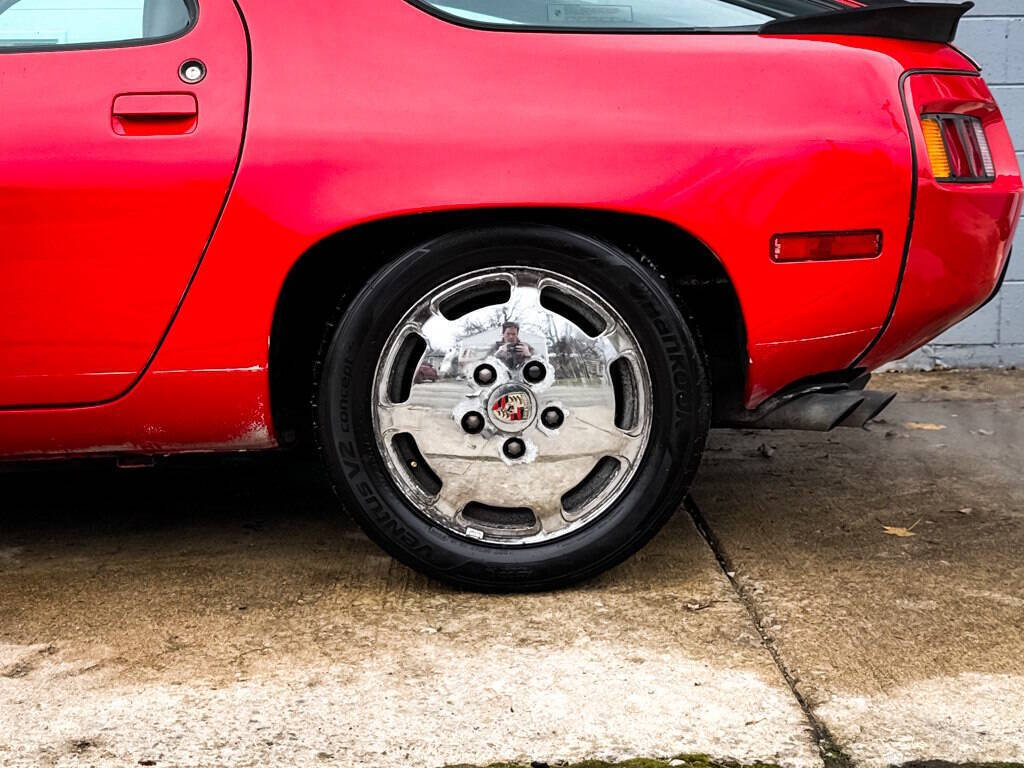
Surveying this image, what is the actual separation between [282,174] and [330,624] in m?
0.91

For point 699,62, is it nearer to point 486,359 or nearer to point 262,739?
point 486,359

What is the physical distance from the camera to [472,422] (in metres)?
2.71

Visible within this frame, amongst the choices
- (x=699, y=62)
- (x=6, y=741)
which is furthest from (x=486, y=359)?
(x=6, y=741)

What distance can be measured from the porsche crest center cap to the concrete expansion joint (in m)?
0.60

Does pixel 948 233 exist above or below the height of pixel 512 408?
above

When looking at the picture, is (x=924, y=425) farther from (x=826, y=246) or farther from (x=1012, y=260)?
(x=826, y=246)

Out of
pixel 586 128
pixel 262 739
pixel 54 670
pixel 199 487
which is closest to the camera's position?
pixel 262 739

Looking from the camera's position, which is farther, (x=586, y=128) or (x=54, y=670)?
(x=586, y=128)

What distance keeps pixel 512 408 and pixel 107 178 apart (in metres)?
0.93

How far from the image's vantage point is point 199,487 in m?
3.68

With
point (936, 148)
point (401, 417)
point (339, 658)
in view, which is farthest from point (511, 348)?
point (936, 148)

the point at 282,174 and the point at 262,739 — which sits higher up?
the point at 282,174

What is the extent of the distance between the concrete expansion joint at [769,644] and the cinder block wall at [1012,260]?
225 cm

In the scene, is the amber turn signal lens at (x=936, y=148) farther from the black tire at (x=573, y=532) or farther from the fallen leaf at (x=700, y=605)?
the fallen leaf at (x=700, y=605)
